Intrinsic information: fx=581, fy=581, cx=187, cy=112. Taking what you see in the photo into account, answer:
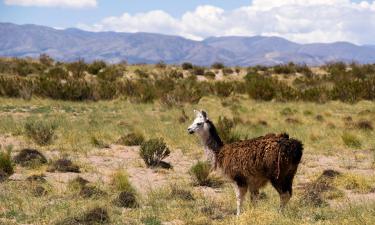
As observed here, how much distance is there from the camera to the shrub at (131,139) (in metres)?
15.7

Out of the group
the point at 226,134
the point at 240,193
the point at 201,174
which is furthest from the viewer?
the point at 226,134

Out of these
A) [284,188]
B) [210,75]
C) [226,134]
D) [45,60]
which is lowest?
[210,75]

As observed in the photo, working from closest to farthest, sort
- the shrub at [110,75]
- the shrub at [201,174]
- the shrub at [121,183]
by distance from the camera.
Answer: the shrub at [121,183] < the shrub at [201,174] < the shrub at [110,75]

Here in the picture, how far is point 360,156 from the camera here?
1416cm

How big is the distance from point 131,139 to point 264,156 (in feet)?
27.1

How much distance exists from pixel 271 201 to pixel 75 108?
15004 mm

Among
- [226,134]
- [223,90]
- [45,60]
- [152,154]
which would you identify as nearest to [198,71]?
[45,60]

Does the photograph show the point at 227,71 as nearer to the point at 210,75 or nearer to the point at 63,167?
the point at 210,75

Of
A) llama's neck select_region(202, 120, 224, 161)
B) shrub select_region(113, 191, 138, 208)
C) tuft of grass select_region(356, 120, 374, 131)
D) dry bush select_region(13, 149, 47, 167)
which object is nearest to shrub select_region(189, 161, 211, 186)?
shrub select_region(113, 191, 138, 208)

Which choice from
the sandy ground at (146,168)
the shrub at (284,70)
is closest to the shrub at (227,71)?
the shrub at (284,70)

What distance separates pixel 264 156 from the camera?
26.0 ft

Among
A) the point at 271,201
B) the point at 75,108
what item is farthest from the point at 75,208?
the point at 75,108

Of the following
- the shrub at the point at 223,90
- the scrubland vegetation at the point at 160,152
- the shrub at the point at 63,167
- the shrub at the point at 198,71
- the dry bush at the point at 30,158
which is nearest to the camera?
the scrubland vegetation at the point at 160,152

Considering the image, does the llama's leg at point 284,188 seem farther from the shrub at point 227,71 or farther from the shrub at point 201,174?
the shrub at point 227,71
